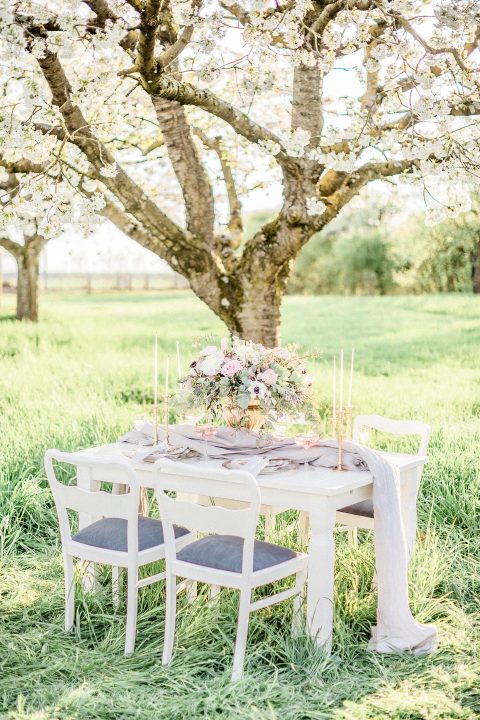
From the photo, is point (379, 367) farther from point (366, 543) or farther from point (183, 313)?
point (183, 313)

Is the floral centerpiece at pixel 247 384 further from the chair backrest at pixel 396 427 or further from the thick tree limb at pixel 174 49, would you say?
the thick tree limb at pixel 174 49

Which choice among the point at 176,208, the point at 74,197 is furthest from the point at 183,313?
the point at 74,197

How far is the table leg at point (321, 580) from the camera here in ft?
12.1

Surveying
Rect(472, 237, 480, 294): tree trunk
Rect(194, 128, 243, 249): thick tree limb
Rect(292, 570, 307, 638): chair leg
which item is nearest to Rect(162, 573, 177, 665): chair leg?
Rect(292, 570, 307, 638): chair leg

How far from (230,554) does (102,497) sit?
26.0 inches

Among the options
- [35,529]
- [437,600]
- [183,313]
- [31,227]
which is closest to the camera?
[437,600]

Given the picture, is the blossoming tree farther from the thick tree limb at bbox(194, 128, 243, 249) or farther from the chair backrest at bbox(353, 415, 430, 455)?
the chair backrest at bbox(353, 415, 430, 455)

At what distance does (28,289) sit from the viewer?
16.1m

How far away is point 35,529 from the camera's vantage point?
5551mm

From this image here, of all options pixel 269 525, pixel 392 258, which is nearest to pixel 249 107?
pixel 269 525

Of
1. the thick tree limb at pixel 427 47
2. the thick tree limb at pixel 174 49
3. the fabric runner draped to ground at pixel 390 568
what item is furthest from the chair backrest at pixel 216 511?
the thick tree limb at pixel 427 47

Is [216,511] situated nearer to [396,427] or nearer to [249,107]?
[396,427]

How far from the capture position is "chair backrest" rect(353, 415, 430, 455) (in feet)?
15.5

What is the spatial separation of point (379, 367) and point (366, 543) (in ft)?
26.5
